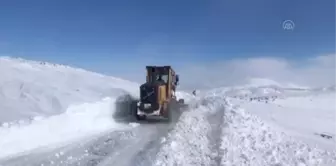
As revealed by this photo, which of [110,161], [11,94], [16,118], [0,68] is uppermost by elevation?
[0,68]

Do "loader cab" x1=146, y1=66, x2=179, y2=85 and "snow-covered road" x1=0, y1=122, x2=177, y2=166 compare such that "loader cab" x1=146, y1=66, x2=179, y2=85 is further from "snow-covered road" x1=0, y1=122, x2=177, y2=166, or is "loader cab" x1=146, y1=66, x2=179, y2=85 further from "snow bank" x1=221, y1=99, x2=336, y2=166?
"snow bank" x1=221, y1=99, x2=336, y2=166

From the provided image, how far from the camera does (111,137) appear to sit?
1400 centimetres

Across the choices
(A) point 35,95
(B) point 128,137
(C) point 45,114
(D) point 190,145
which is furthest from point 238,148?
(A) point 35,95

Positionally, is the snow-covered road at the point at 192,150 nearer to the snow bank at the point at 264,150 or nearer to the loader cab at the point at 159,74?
the snow bank at the point at 264,150

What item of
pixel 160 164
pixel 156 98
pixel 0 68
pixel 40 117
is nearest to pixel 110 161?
pixel 160 164

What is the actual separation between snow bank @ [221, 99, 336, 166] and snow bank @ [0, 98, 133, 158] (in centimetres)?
610

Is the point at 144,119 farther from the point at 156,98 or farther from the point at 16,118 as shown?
the point at 16,118

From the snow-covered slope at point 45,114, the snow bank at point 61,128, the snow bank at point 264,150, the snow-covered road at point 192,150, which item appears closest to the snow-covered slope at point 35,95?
the snow-covered slope at point 45,114

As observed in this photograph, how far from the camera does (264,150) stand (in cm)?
1023

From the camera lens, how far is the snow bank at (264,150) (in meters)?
9.09

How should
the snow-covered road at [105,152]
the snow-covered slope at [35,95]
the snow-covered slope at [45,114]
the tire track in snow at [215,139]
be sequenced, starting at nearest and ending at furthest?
1. the tire track in snow at [215,139]
2. the snow-covered road at [105,152]
3. the snow-covered slope at [45,114]
4. the snow-covered slope at [35,95]

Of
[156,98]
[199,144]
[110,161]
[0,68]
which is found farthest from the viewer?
[0,68]

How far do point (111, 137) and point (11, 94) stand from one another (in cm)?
655

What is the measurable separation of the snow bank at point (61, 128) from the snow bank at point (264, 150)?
6.10 meters
